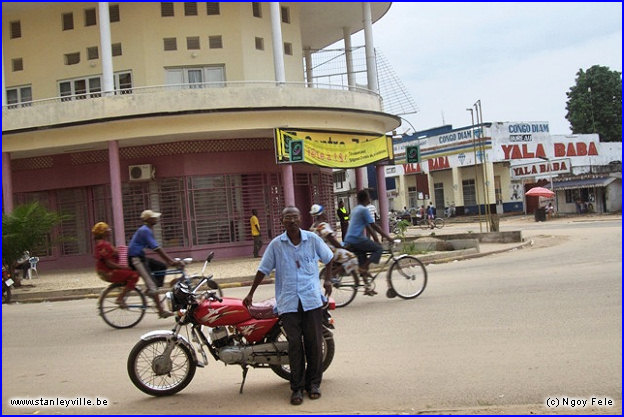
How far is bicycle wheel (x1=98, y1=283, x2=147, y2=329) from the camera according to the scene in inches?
415

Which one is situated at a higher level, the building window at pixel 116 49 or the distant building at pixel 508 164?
the building window at pixel 116 49

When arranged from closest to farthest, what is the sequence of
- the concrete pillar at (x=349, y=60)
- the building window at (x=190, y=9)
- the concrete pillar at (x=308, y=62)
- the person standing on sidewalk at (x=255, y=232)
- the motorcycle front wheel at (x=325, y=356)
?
the motorcycle front wheel at (x=325, y=356), the person standing on sidewalk at (x=255, y=232), the building window at (x=190, y=9), the concrete pillar at (x=349, y=60), the concrete pillar at (x=308, y=62)

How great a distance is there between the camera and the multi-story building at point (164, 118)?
21609mm

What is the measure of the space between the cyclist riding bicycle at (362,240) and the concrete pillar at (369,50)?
15.4 m

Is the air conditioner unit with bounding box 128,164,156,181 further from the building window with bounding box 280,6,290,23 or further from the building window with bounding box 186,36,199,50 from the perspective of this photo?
the building window with bounding box 280,6,290,23

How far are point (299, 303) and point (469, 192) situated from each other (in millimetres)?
51367

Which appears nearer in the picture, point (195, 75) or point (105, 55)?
point (105, 55)

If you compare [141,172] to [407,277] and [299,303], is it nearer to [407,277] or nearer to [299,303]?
[407,277]

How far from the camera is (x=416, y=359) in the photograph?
23.2 feet

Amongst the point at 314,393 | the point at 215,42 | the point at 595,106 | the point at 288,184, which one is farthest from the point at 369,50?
the point at 595,106

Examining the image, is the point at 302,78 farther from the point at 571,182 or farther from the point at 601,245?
the point at 571,182

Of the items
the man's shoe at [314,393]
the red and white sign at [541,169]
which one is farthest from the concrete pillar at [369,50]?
the red and white sign at [541,169]

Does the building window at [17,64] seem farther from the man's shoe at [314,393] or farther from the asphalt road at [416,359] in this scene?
the man's shoe at [314,393]

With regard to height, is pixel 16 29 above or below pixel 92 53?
above
